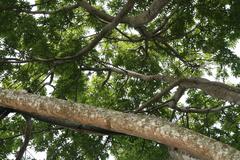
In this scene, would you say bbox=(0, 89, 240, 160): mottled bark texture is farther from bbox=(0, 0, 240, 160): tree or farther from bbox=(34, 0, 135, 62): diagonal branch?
bbox=(34, 0, 135, 62): diagonal branch

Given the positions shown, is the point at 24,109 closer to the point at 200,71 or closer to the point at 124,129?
the point at 124,129

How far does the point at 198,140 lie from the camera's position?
340 centimetres

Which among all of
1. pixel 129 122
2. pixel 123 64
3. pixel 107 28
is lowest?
pixel 129 122

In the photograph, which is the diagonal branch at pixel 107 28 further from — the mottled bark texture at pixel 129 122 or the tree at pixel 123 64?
the mottled bark texture at pixel 129 122

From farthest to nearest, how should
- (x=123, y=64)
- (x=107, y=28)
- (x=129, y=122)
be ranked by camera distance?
(x=123, y=64)
(x=107, y=28)
(x=129, y=122)

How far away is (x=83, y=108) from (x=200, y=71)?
16.1ft

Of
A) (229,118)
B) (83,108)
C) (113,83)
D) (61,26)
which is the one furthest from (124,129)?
(113,83)

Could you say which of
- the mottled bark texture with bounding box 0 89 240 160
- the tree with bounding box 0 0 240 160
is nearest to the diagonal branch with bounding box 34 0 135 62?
the tree with bounding box 0 0 240 160

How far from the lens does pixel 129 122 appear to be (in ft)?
12.0

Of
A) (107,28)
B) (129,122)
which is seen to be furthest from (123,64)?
(129,122)

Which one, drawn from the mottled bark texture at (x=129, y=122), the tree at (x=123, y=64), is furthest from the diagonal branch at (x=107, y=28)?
the mottled bark texture at (x=129, y=122)

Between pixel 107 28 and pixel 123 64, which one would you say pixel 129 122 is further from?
pixel 123 64

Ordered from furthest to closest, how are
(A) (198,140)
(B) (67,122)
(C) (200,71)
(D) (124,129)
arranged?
(C) (200,71) < (B) (67,122) < (D) (124,129) < (A) (198,140)

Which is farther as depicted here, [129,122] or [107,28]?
[107,28]
